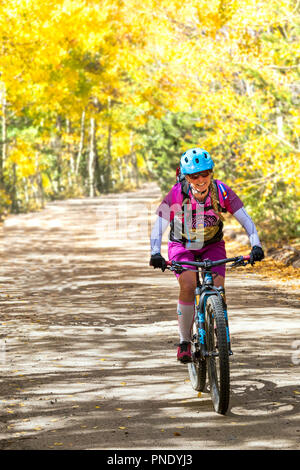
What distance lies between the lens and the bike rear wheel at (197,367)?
641cm

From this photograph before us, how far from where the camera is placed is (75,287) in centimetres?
1370

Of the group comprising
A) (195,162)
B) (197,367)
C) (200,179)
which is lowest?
(197,367)

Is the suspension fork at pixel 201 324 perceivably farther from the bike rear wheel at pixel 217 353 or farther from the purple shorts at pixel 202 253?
the purple shorts at pixel 202 253

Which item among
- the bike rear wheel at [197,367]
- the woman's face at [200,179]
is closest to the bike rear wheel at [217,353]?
the bike rear wheel at [197,367]

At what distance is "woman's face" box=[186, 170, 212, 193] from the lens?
6293 millimetres

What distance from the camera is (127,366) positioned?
7621mm

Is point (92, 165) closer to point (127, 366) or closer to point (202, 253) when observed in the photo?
point (127, 366)

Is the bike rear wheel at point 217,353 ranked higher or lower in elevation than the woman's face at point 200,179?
lower

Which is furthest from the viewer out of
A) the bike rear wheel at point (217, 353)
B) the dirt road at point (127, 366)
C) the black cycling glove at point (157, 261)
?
the black cycling glove at point (157, 261)

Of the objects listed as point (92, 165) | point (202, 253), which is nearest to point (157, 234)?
point (202, 253)

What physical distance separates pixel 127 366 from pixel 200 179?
2148 millimetres

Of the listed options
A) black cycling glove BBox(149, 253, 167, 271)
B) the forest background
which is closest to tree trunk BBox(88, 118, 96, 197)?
the forest background

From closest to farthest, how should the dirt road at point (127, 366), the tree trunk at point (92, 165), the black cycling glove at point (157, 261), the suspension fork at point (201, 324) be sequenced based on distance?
1. the dirt road at point (127, 366)
2. the black cycling glove at point (157, 261)
3. the suspension fork at point (201, 324)
4. the tree trunk at point (92, 165)

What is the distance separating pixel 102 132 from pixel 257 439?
56149 mm
